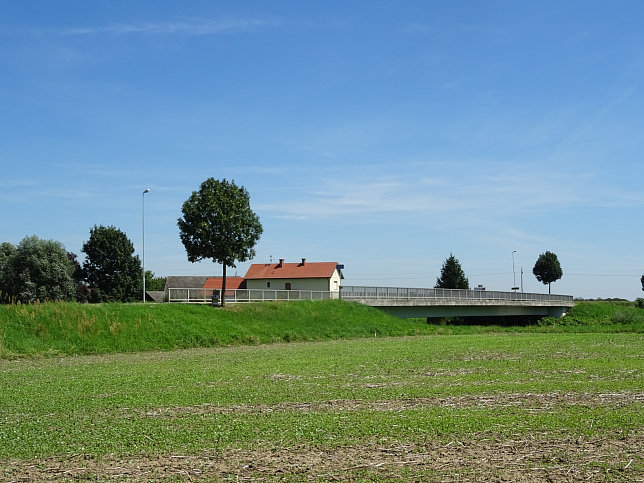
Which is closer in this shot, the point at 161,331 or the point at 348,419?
the point at 348,419

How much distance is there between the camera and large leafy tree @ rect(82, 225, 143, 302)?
263 ft

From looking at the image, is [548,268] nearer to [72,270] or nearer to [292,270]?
[292,270]

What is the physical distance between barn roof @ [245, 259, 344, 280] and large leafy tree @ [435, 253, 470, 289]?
2348cm

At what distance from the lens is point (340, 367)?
23.4m

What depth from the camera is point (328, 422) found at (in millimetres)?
12266

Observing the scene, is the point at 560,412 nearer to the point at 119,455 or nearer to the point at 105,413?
the point at 119,455

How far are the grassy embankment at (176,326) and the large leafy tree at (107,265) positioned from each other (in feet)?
111

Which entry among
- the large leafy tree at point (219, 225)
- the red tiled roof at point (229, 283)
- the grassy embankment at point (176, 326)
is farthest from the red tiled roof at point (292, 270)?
the large leafy tree at point (219, 225)

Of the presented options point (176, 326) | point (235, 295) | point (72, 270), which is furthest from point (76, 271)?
point (176, 326)

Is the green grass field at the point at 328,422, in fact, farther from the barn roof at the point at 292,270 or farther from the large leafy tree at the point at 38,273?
the barn roof at the point at 292,270

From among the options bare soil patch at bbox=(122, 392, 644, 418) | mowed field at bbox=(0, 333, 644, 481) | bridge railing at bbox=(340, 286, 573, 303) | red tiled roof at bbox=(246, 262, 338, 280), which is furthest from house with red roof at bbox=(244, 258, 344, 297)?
bare soil patch at bbox=(122, 392, 644, 418)

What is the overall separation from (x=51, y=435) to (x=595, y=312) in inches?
3599

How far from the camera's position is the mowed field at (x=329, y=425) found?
9148 mm

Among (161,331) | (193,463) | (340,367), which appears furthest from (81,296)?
(193,463)
